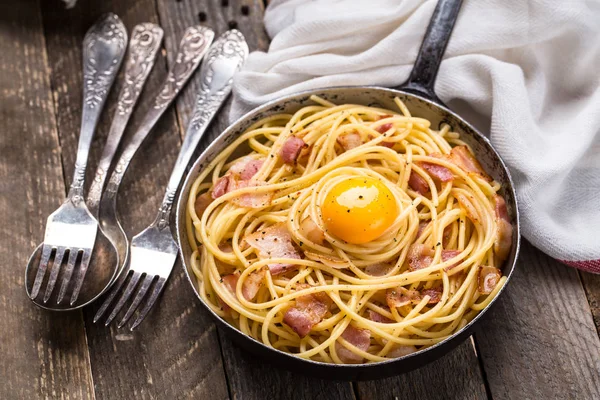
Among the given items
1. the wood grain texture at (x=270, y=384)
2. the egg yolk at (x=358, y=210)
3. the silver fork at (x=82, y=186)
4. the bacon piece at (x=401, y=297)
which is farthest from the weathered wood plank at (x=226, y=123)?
the egg yolk at (x=358, y=210)

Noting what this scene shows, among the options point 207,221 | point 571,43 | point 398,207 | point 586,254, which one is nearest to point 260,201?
point 207,221

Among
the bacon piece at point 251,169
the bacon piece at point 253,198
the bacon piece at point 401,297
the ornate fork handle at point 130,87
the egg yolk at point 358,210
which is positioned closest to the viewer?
the egg yolk at point 358,210

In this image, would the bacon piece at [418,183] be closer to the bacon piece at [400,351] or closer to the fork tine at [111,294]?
the bacon piece at [400,351]

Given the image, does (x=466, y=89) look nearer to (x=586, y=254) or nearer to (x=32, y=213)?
(x=586, y=254)

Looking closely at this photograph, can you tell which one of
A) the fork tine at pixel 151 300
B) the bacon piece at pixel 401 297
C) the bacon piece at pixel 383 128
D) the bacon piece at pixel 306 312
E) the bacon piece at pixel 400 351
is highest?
the bacon piece at pixel 383 128

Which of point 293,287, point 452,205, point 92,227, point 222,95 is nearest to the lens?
point 293,287

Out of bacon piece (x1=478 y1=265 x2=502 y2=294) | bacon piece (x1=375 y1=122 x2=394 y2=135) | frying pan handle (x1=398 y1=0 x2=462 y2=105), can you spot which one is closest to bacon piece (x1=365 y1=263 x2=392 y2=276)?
bacon piece (x1=478 y1=265 x2=502 y2=294)
